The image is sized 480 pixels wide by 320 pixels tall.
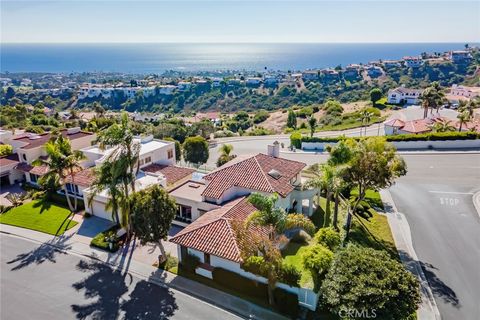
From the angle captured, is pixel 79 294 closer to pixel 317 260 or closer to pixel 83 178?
pixel 83 178

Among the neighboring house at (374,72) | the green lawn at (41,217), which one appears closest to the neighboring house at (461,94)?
the neighboring house at (374,72)

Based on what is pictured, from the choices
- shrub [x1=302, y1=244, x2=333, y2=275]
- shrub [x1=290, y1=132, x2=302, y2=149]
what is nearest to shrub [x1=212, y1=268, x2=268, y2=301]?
→ shrub [x1=302, y1=244, x2=333, y2=275]

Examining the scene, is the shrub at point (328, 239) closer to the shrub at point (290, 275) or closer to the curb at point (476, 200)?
the shrub at point (290, 275)

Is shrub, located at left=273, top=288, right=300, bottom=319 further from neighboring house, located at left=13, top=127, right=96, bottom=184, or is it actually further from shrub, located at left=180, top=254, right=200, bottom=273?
neighboring house, located at left=13, top=127, right=96, bottom=184

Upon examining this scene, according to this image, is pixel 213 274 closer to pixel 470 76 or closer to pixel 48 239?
pixel 48 239

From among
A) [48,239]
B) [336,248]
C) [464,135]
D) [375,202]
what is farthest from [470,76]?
[48,239]

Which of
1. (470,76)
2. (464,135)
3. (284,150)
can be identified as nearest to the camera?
(464,135)
